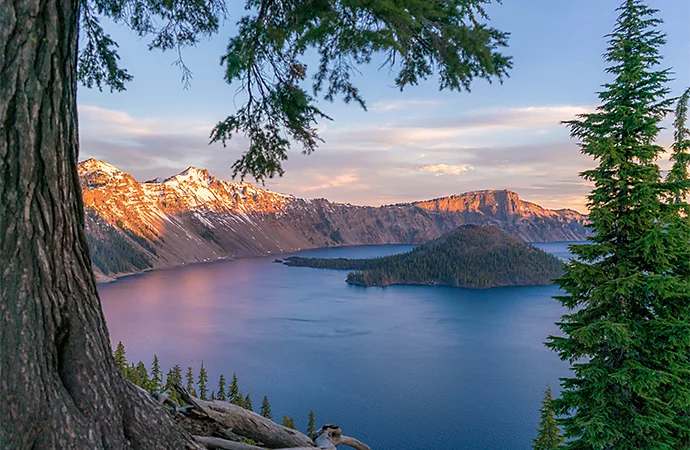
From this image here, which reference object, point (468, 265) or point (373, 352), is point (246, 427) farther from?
point (468, 265)

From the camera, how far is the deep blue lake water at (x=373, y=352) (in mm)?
36094

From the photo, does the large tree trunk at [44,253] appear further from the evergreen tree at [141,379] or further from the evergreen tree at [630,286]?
the evergreen tree at [141,379]

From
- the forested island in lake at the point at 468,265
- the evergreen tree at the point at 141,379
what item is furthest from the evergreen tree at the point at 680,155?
the forested island in lake at the point at 468,265

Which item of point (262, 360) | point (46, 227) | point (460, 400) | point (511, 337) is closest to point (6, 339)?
point (46, 227)

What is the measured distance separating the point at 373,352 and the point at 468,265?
90.9 metres

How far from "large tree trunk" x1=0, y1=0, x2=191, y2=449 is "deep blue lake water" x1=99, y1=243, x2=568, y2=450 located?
33.0 metres

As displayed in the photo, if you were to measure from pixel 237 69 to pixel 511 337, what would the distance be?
2669 inches

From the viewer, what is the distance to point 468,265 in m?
138

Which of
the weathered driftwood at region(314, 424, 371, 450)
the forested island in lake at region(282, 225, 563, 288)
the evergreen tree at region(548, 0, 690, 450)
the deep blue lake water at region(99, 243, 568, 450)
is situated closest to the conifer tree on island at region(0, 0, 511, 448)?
→ the weathered driftwood at region(314, 424, 371, 450)

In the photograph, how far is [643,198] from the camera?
8.52m

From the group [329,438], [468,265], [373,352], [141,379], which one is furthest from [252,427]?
[468,265]

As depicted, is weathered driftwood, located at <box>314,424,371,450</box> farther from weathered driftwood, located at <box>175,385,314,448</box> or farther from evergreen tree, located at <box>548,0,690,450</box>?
evergreen tree, located at <box>548,0,690,450</box>

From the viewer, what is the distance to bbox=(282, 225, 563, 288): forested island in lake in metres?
130

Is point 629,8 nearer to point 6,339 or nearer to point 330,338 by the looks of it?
point 6,339
